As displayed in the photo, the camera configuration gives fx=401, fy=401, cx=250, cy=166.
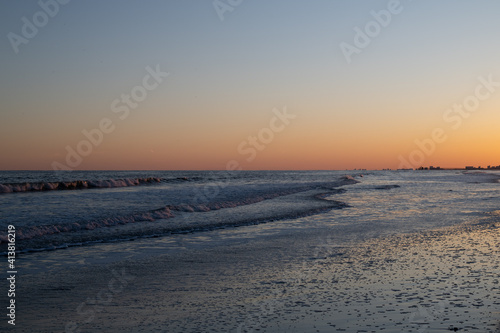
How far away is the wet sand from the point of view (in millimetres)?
5520

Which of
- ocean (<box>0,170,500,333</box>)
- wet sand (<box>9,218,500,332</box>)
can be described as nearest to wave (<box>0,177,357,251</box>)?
ocean (<box>0,170,500,333</box>)

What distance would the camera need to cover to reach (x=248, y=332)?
17.0 feet

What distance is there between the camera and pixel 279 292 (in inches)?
275

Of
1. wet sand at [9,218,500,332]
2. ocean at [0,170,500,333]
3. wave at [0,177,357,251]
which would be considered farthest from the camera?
wave at [0,177,357,251]

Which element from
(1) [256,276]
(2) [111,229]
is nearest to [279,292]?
(1) [256,276]

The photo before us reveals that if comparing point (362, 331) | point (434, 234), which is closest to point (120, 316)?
point (362, 331)

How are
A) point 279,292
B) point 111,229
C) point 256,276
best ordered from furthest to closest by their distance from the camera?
point 111,229, point 256,276, point 279,292

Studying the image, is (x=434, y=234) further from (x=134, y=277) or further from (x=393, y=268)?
(x=134, y=277)

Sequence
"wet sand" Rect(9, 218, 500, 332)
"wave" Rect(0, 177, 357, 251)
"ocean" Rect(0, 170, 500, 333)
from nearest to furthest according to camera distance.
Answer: "wet sand" Rect(9, 218, 500, 332) → "ocean" Rect(0, 170, 500, 333) → "wave" Rect(0, 177, 357, 251)

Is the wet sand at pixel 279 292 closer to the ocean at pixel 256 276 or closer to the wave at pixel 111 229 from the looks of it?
the ocean at pixel 256 276

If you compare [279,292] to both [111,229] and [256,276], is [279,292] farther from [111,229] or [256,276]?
[111,229]

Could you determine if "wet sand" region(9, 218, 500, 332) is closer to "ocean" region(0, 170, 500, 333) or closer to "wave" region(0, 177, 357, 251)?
"ocean" region(0, 170, 500, 333)

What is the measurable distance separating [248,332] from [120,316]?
2.04 metres

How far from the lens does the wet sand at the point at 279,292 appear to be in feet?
18.1
